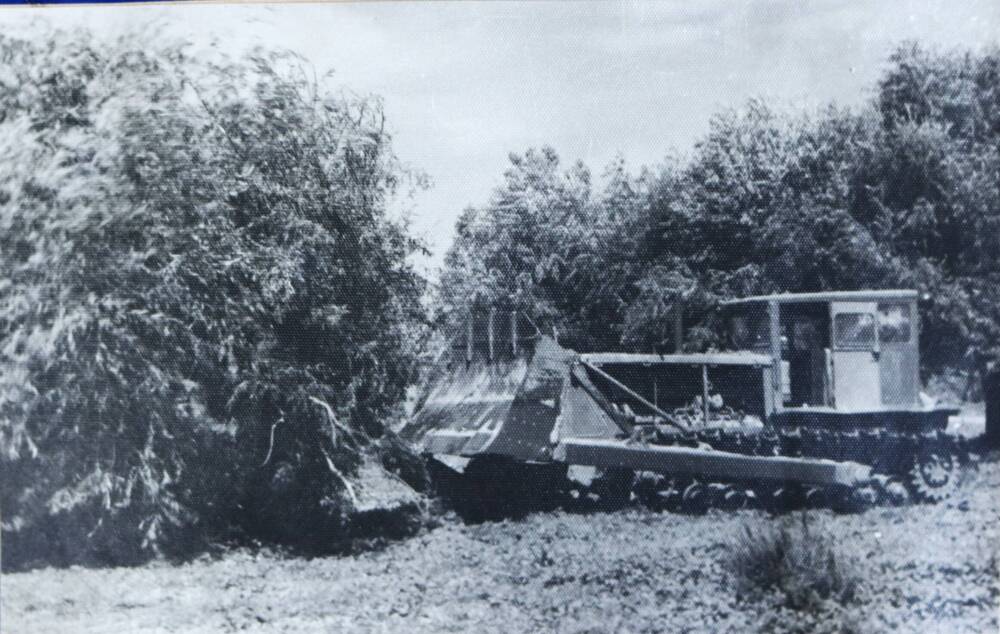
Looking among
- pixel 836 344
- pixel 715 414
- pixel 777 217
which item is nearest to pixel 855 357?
pixel 836 344

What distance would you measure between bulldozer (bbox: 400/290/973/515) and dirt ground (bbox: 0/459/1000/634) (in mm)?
198

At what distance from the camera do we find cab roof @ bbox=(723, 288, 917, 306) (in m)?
4.02

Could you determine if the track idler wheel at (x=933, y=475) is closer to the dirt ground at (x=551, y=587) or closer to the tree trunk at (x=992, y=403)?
the dirt ground at (x=551, y=587)

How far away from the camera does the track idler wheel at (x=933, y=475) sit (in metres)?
4.11

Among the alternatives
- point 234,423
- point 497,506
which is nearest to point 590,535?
point 497,506

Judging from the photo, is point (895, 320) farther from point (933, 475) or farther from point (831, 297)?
point (933, 475)

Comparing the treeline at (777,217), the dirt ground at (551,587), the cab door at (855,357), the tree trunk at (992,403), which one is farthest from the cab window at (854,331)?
the dirt ground at (551,587)

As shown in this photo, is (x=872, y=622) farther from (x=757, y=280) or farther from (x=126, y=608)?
(x=126, y=608)

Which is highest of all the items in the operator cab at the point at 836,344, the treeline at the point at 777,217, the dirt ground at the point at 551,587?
the treeline at the point at 777,217

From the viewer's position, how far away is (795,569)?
3.88 metres

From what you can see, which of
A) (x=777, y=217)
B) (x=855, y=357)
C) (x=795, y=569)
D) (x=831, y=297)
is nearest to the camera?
(x=795, y=569)

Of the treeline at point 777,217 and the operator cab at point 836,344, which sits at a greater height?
the treeline at point 777,217

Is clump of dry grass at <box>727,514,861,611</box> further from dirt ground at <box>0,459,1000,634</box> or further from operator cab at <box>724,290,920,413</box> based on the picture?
operator cab at <box>724,290,920,413</box>

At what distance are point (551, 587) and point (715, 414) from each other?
4.27 feet
